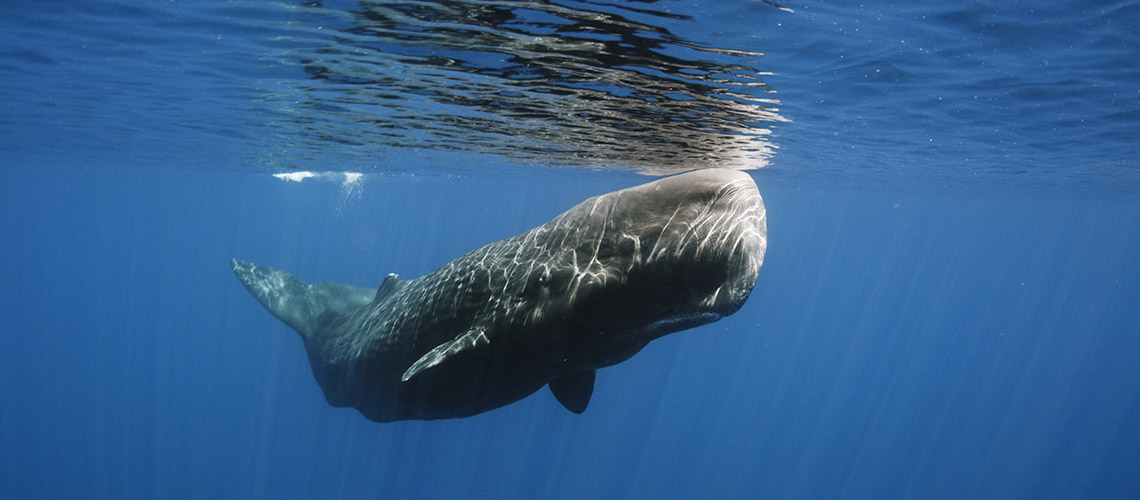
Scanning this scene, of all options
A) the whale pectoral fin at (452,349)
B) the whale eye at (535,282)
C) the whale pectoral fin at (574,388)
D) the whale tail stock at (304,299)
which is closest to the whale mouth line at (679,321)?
the whale eye at (535,282)

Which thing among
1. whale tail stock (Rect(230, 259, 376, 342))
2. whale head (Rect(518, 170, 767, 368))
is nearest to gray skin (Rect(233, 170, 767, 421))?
whale head (Rect(518, 170, 767, 368))

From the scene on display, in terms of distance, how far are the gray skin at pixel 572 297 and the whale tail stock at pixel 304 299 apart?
7.81 feet

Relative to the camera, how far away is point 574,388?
17.9ft

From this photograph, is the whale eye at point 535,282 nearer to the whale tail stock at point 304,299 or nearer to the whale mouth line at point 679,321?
the whale mouth line at point 679,321

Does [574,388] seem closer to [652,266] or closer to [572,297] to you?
[572,297]

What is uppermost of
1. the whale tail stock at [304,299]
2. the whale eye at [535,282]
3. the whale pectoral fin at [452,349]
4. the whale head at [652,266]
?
the whale head at [652,266]

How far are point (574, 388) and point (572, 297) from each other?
187 centimetres

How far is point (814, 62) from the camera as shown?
29.3 ft

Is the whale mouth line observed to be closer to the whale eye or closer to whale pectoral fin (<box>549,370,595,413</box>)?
the whale eye

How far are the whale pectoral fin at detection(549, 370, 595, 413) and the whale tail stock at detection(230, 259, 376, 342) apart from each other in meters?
3.59

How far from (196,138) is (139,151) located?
780 cm

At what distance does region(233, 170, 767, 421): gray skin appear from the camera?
3.63m

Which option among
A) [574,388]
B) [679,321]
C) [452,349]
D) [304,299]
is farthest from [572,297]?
[304,299]

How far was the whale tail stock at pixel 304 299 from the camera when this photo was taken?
8195mm
